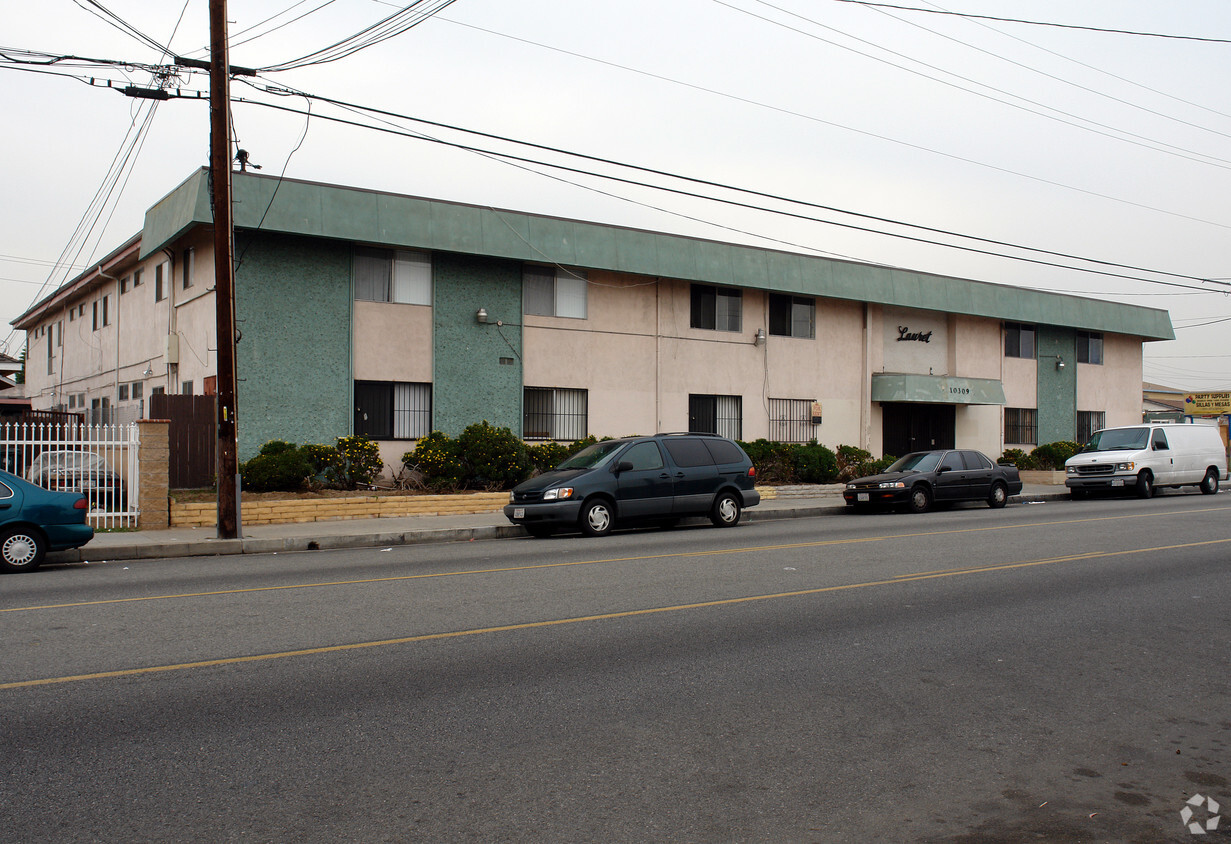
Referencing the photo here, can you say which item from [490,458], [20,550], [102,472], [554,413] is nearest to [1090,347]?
[554,413]

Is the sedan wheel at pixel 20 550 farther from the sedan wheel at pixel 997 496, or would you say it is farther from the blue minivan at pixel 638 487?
the sedan wheel at pixel 997 496

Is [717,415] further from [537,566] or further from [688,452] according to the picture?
[537,566]

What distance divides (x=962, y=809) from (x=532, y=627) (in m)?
4.19

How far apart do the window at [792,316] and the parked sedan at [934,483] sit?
7144 millimetres

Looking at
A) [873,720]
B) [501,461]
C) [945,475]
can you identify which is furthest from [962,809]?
[945,475]

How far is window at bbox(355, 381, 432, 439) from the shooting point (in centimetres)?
2128

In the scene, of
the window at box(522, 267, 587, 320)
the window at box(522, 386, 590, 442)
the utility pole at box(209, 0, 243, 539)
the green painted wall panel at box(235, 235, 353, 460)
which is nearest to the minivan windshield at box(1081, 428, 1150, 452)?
the window at box(522, 386, 590, 442)

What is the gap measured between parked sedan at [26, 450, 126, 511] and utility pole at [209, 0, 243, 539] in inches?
101

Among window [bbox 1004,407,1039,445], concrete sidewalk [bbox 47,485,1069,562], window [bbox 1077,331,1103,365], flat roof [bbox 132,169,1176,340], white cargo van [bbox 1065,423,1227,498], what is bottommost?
concrete sidewalk [bbox 47,485,1069,562]

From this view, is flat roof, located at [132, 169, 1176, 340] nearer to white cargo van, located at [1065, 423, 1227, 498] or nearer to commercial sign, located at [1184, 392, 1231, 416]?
white cargo van, located at [1065, 423, 1227, 498]

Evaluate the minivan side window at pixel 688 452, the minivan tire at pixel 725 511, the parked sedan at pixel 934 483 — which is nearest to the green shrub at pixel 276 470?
the minivan side window at pixel 688 452

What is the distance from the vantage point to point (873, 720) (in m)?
5.39

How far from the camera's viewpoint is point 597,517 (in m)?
15.8

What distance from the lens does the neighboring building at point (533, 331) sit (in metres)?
20.3
